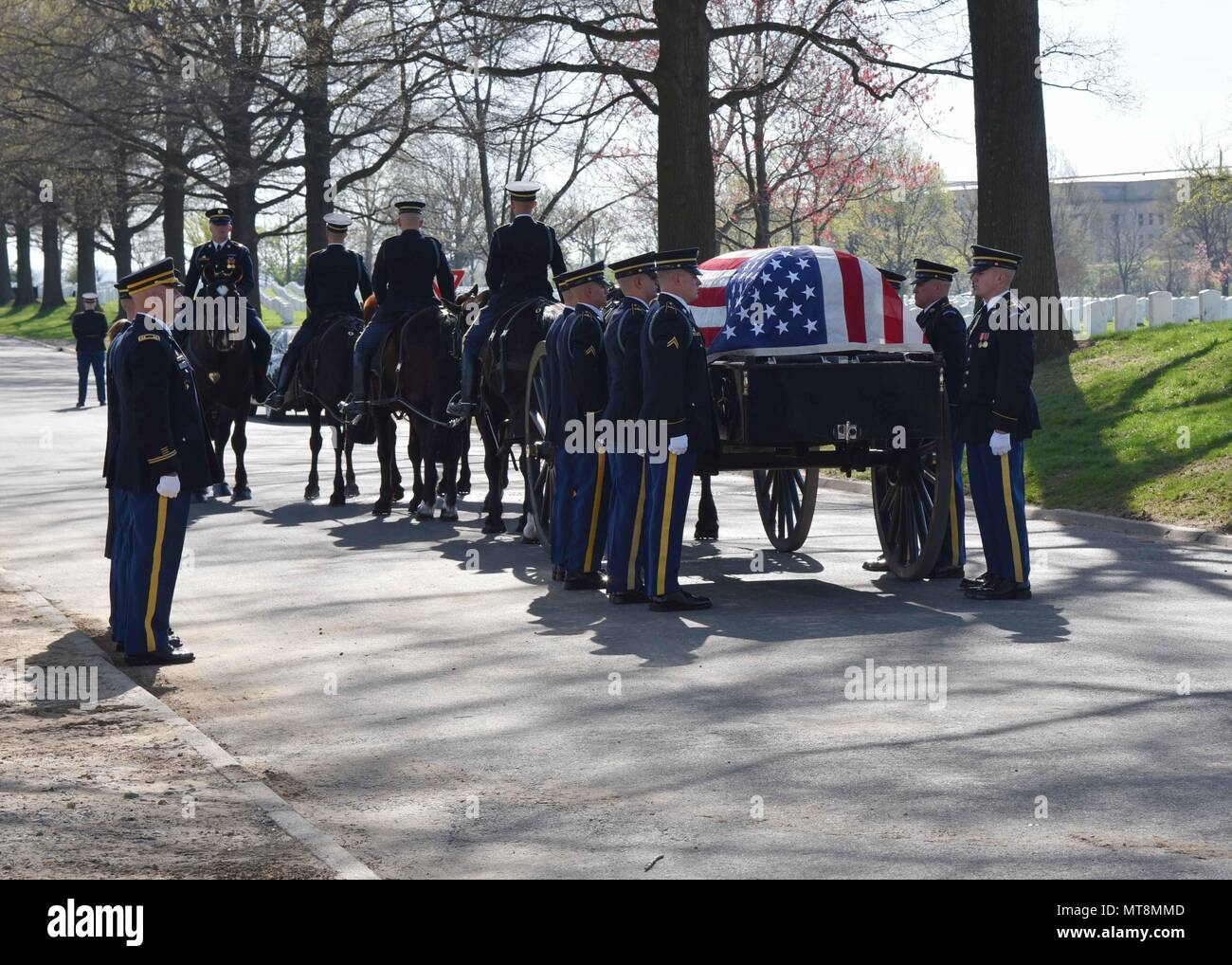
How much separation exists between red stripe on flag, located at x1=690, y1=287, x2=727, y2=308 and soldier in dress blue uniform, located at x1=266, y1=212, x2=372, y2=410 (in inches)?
252

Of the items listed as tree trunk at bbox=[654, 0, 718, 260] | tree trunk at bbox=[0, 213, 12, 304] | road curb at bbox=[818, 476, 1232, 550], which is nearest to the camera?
road curb at bbox=[818, 476, 1232, 550]

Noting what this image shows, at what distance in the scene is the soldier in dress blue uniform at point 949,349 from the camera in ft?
37.9

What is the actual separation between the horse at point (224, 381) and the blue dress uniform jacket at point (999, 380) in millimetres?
9000

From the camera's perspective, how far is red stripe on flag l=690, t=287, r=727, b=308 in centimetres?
1185

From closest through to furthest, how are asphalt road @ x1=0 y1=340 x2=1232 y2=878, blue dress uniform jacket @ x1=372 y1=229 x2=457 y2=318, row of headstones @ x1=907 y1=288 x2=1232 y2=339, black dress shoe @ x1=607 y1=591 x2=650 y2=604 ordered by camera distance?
asphalt road @ x1=0 y1=340 x2=1232 y2=878
black dress shoe @ x1=607 y1=591 x2=650 y2=604
blue dress uniform jacket @ x1=372 y1=229 x2=457 y2=318
row of headstones @ x1=907 y1=288 x2=1232 y2=339

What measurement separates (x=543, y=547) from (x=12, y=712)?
6226mm

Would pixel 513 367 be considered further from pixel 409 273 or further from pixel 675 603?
pixel 675 603

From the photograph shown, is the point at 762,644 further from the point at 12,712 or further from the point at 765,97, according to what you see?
the point at 765,97

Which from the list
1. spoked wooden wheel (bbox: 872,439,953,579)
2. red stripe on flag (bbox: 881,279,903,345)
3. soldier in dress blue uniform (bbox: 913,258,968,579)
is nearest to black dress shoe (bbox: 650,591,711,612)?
spoked wooden wheel (bbox: 872,439,953,579)

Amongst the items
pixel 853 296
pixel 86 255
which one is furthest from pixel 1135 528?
pixel 86 255

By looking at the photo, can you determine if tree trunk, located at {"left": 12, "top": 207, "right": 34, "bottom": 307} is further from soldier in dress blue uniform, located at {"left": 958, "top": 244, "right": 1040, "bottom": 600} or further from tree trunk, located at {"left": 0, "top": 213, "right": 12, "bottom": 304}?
soldier in dress blue uniform, located at {"left": 958, "top": 244, "right": 1040, "bottom": 600}

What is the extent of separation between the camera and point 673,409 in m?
10.6

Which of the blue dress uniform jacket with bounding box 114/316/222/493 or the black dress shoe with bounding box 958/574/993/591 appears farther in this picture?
the black dress shoe with bounding box 958/574/993/591

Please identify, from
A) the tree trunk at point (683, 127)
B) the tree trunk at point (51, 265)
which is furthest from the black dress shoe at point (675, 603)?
the tree trunk at point (51, 265)
